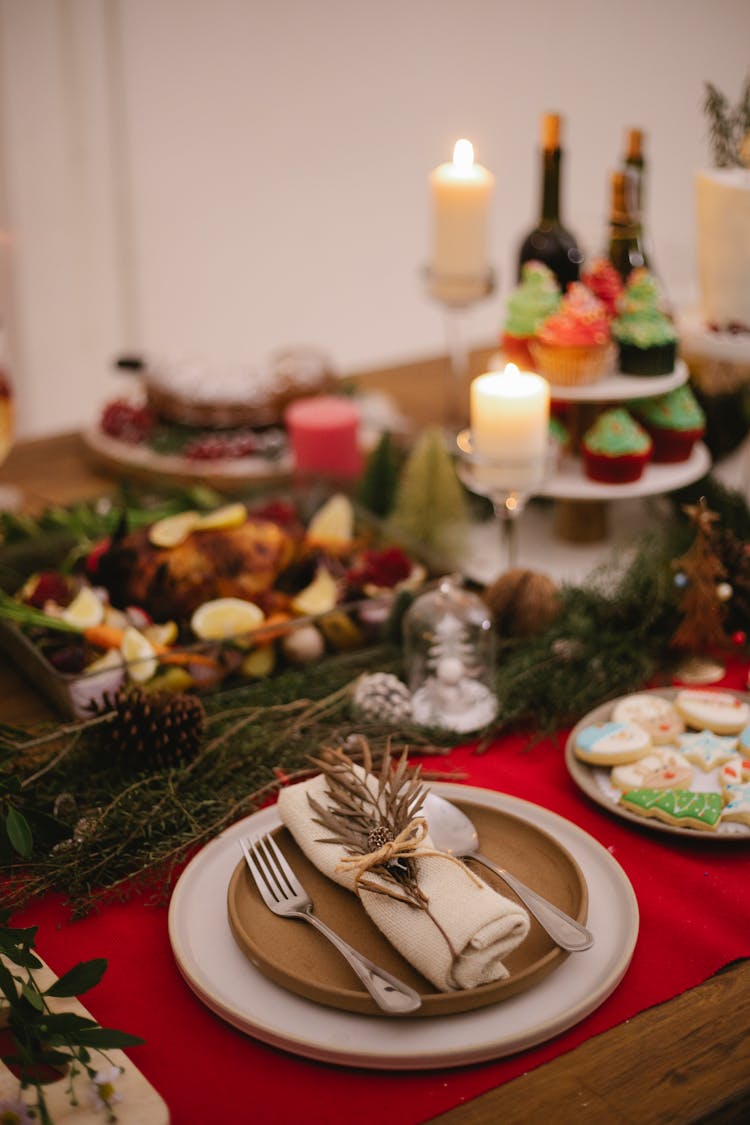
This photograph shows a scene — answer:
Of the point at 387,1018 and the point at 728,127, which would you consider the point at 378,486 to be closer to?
the point at 728,127

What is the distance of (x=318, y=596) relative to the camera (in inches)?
51.6

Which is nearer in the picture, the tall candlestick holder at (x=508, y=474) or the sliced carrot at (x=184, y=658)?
the sliced carrot at (x=184, y=658)

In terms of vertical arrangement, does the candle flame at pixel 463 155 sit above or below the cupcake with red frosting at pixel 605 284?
above

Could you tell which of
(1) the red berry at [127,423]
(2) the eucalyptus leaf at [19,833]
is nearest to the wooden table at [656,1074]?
(2) the eucalyptus leaf at [19,833]

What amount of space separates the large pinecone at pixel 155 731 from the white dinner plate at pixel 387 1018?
153 mm

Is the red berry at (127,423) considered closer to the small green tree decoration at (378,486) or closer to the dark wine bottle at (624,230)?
the small green tree decoration at (378,486)

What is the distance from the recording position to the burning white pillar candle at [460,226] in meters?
1.63

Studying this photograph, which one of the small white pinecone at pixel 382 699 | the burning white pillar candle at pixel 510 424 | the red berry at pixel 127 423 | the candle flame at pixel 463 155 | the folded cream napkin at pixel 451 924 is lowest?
the red berry at pixel 127 423

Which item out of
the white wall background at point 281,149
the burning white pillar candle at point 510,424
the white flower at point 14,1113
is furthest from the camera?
the white wall background at point 281,149

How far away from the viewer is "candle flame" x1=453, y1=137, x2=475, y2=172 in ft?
5.25

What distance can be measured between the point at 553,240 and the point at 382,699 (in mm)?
745

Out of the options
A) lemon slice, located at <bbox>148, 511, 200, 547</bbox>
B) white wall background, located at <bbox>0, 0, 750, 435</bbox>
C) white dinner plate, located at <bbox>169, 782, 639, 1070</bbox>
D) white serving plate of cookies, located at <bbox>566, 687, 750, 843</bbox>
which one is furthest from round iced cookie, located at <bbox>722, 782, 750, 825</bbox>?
white wall background, located at <bbox>0, 0, 750, 435</bbox>

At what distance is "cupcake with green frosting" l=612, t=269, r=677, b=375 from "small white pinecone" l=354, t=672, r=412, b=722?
54 cm

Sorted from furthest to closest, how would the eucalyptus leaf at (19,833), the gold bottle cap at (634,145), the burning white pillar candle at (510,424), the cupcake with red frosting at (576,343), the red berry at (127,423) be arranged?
the red berry at (127,423) → the gold bottle cap at (634,145) → the cupcake with red frosting at (576,343) → the burning white pillar candle at (510,424) → the eucalyptus leaf at (19,833)
